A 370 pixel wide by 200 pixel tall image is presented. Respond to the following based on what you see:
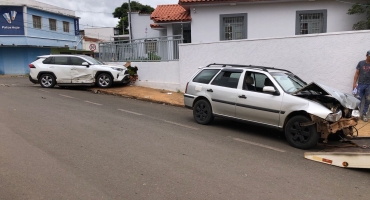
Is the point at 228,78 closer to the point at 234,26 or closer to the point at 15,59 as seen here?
the point at 234,26

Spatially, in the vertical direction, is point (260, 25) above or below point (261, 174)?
above

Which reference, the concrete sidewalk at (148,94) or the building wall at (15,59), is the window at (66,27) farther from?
the concrete sidewalk at (148,94)

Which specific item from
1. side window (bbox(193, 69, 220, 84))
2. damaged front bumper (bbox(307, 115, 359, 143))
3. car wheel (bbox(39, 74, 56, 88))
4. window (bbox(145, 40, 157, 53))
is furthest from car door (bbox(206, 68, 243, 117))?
car wheel (bbox(39, 74, 56, 88))

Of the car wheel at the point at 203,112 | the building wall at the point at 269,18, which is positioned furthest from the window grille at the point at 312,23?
the car wheel at the point at 203,112

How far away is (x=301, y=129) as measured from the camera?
19.6 ft

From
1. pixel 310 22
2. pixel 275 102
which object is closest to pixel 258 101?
pixel 275 102

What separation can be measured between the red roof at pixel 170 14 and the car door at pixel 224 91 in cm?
770

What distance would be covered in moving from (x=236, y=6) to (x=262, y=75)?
7753 mm

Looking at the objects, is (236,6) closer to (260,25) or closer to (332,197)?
(260,25)

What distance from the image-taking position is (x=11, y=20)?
27.5 meters

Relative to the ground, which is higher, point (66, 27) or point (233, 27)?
point (66, 27)

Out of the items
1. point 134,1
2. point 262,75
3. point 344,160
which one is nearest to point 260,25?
point 262,75

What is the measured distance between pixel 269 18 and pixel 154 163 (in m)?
10.8

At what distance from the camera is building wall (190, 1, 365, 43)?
13.3 metres
